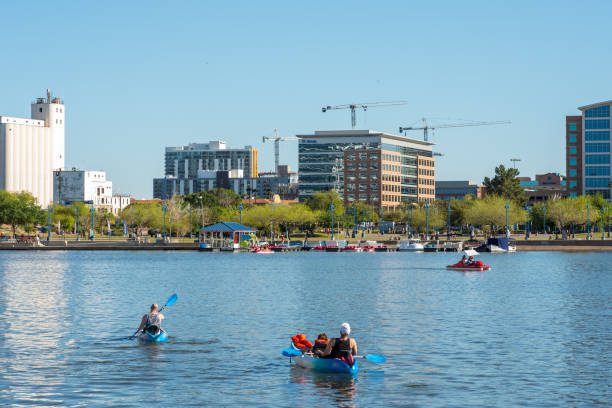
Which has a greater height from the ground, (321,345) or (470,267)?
(321,345)

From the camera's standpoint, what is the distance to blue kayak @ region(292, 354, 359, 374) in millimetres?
38594

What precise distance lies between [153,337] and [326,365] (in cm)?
1285

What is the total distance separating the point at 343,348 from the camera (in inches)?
1515

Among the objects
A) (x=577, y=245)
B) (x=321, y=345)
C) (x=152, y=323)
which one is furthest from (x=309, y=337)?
(x=577, y=245)

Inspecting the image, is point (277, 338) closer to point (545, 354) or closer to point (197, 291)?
point (545, 354)

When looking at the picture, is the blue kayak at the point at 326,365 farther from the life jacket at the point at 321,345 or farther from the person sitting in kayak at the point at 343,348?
the life jacket at the point at 321,345

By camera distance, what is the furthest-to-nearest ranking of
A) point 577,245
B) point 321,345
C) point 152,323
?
1. point 577,245
2. point 152,323
3. point 321,345

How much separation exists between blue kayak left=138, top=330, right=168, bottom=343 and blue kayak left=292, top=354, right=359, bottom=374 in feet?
36.0

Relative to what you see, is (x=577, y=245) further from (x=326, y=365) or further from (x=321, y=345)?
(x=326, y=365)

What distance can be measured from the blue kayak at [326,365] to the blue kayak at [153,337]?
432 inches

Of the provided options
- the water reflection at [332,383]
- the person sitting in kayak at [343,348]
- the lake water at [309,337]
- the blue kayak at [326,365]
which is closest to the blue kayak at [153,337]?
the lake water at [309,337]

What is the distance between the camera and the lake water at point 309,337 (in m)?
36.2

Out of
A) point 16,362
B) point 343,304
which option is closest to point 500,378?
point 16,362

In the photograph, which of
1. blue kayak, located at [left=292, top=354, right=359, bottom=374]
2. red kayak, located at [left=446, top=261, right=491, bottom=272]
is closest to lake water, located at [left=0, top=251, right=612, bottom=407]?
blue kayak, located at [left=292, top=354, right=359, bottom=374]
